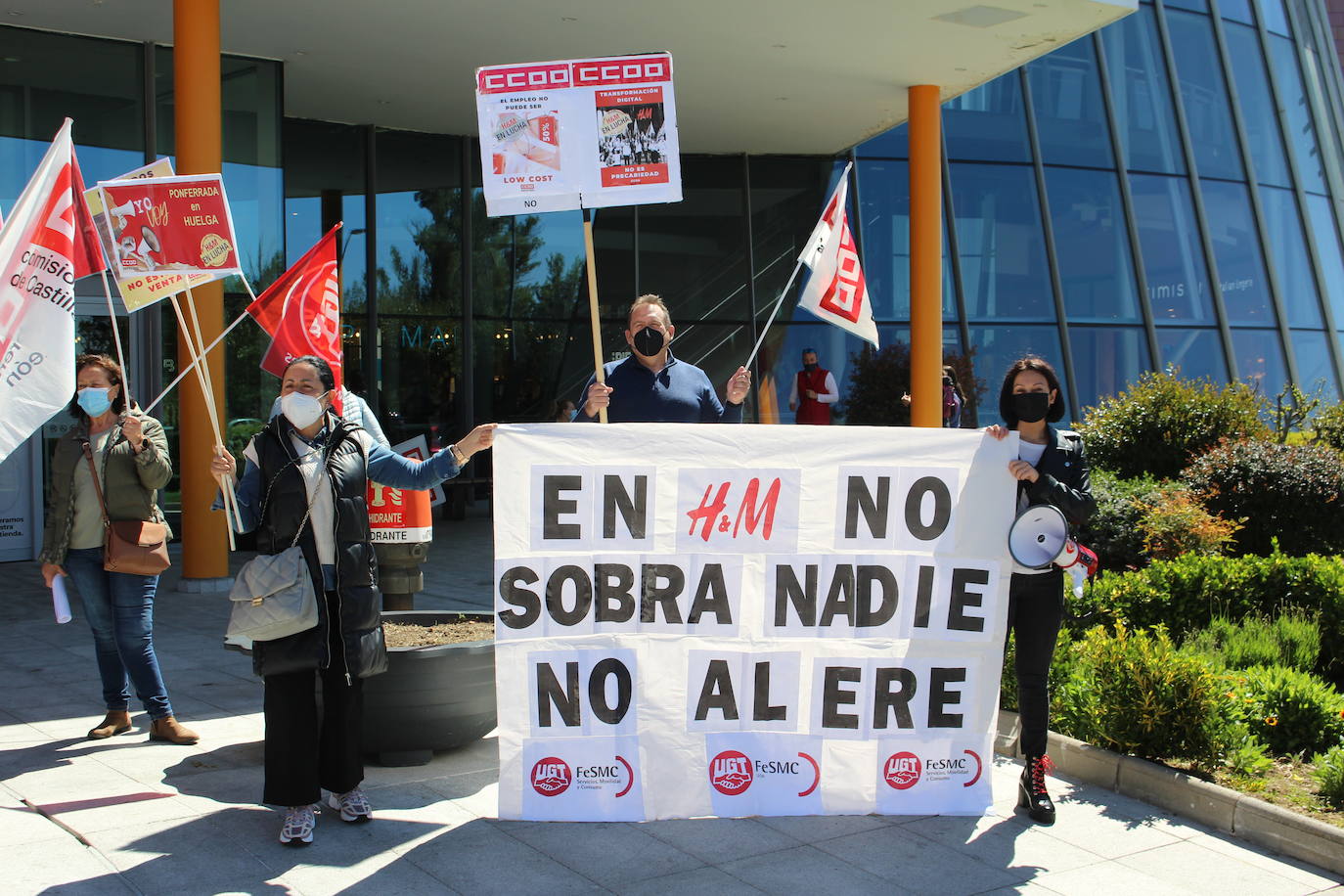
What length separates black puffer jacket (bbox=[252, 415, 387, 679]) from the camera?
4277 millimetres

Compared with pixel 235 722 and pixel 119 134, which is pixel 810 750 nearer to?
pixel 235 722

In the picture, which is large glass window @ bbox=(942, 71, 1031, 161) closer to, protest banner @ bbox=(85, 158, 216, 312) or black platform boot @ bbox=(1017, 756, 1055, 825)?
protest banner @ bbox=(85, 158, 216, 312)

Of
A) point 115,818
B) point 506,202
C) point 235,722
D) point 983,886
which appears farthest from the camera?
point 235,722

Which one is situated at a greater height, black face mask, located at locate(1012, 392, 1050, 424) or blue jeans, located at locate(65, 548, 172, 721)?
black face mask, located at locate(1012, 392, 1050, 424)

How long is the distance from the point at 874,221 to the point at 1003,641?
47.0ft

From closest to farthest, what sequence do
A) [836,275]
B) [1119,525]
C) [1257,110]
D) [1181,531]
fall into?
[836,275] < [1181,531] < [1119,525] < [1257,110]

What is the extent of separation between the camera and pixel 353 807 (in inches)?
179

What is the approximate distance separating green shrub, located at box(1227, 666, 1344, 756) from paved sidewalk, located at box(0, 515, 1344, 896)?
877 mm

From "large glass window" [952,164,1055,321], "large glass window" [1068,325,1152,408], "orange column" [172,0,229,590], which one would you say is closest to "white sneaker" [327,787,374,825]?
"orange column" [172,0,229,590]

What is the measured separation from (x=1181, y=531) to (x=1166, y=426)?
2241 millimetres

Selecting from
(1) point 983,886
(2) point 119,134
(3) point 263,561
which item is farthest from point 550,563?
(2) point 119,134

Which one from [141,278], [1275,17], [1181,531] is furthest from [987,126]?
[141,278]

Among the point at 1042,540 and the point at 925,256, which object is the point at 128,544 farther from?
the point at 925,256

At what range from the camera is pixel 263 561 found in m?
4.27
